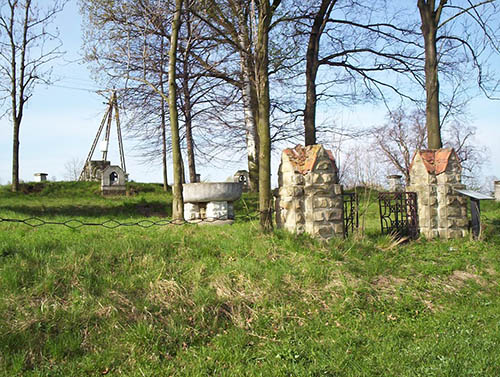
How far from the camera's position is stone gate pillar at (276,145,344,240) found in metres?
7.29

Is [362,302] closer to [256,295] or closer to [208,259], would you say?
[256,295]

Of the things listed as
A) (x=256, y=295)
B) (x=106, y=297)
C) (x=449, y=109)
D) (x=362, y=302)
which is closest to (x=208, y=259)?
(x=256, y=295)

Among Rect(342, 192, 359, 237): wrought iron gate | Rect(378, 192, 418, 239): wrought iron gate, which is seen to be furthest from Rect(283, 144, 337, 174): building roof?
Rect(378, 192, 418, 239): wrought iron gate

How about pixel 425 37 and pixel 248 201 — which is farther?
pixel 248 201

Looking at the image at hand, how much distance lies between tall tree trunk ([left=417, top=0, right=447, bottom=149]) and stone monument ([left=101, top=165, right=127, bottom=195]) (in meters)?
12.4

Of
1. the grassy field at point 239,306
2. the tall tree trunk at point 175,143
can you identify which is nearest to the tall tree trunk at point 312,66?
the tall tree trunk at point 175,143

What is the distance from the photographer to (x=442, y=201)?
8.91 m

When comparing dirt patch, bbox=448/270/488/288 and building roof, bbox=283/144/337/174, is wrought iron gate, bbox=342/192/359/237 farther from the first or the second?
dirt patch, bbox=448/270/488/288

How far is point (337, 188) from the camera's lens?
24.3ft

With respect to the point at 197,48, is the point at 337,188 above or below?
below

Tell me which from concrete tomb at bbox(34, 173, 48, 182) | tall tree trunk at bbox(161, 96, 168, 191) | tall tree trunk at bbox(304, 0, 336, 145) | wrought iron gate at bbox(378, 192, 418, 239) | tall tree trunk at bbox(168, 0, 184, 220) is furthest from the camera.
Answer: concrete tomb at bbox(34, 173, 48, 182)

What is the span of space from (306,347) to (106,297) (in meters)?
2.32

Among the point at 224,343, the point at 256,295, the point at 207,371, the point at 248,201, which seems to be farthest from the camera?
the point at 248,201

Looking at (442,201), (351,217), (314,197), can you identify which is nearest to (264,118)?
(314,197)
